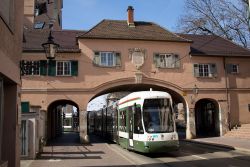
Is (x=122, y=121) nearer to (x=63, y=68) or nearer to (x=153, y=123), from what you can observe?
(x=153, y=123)

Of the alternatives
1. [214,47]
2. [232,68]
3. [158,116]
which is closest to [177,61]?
[214,47]

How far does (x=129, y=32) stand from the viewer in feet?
124

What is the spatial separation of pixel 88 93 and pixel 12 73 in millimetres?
23669

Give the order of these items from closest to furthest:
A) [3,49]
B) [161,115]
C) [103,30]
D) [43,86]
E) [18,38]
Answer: [3,49]
[18,38]
[161,115]
[43,86]
[103,30]

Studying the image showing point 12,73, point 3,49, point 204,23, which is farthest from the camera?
point 204,23

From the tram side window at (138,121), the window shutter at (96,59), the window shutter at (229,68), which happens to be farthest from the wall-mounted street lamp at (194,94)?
the tram side window at (138,121)

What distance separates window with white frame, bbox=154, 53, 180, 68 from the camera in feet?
122

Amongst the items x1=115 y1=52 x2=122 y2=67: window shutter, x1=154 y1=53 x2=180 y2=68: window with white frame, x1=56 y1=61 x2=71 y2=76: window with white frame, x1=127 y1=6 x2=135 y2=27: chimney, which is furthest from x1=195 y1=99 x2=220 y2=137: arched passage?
x1=56 y1=61 x2=71 y2=76: window with white frame

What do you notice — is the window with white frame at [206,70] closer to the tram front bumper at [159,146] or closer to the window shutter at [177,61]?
the window shutter at [177,61]

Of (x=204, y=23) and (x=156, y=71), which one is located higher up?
(x=204, y=23)

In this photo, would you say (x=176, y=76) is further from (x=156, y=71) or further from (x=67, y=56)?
(x=67, y=56)

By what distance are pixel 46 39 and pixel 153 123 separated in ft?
65.1

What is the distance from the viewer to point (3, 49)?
1081 centimetres

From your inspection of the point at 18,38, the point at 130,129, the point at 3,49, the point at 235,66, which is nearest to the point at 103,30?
the point at 235,66
